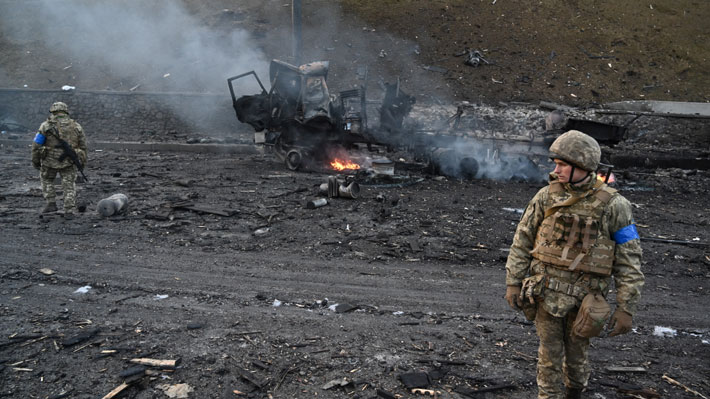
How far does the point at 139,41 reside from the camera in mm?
23000

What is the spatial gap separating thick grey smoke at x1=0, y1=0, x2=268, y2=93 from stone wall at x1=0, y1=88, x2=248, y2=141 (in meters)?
1.46

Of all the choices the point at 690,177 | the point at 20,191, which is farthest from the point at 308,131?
the point at 690,177

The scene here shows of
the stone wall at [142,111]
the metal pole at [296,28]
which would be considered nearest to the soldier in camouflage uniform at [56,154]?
the stone wall at [142,111]

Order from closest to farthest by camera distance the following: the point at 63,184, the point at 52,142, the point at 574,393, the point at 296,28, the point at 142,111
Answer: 1. the point at 574,393
2. the point at 52,142
3. the point at 63,184
4. the point at 296,28
5. the point at 142,111

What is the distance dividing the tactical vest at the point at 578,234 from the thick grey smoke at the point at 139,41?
1871cm

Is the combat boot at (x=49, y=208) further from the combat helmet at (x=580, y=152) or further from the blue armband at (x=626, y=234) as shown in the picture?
the blue armband at (x=626, y=234)

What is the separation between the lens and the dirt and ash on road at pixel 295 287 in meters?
4.02

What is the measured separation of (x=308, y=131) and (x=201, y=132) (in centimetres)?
733

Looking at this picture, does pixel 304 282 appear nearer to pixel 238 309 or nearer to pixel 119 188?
pixel 238 309

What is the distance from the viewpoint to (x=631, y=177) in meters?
13.0

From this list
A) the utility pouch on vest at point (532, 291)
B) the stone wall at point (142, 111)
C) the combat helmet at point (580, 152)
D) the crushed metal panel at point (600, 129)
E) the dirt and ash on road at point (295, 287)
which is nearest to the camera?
the combat helmet at point (580, 152)

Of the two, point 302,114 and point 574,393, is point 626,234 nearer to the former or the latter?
point 574,393

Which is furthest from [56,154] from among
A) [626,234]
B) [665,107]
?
[665,107]

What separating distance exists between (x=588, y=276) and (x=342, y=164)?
1038cm
